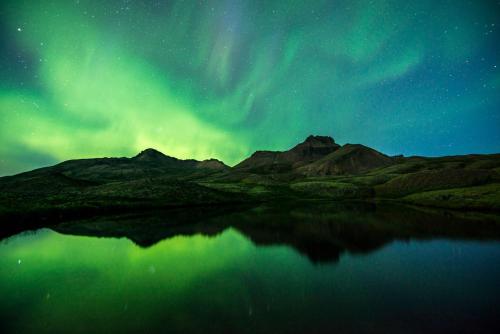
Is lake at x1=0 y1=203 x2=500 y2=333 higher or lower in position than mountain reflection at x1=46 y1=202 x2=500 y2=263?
lower

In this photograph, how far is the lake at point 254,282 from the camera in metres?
18.2

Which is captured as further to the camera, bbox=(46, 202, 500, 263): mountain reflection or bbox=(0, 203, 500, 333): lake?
bbox=(46, 202, 500, 263): mountain reflection

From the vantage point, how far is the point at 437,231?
51031 millimetres

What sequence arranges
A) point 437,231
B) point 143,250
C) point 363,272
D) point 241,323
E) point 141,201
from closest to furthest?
point 241,323 → point 363,272 → point 143,250 → point 437,231 → point 141,201

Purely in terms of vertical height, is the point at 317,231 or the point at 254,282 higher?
the point at 317,231

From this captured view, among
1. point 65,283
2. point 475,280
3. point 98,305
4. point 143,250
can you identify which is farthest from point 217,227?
point 475,280

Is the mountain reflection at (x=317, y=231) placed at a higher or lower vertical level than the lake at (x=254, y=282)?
higher

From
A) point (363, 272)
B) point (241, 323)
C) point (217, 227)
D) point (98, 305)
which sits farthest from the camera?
point (217, 227)

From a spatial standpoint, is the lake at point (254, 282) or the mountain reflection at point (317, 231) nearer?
the lake at point (254, 282)

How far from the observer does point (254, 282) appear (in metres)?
26.3

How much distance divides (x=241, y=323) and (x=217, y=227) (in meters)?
43.2

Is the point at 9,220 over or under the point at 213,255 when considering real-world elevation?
over

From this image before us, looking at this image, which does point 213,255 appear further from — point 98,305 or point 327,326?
point 327,326

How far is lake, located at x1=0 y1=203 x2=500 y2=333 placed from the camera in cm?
1825
